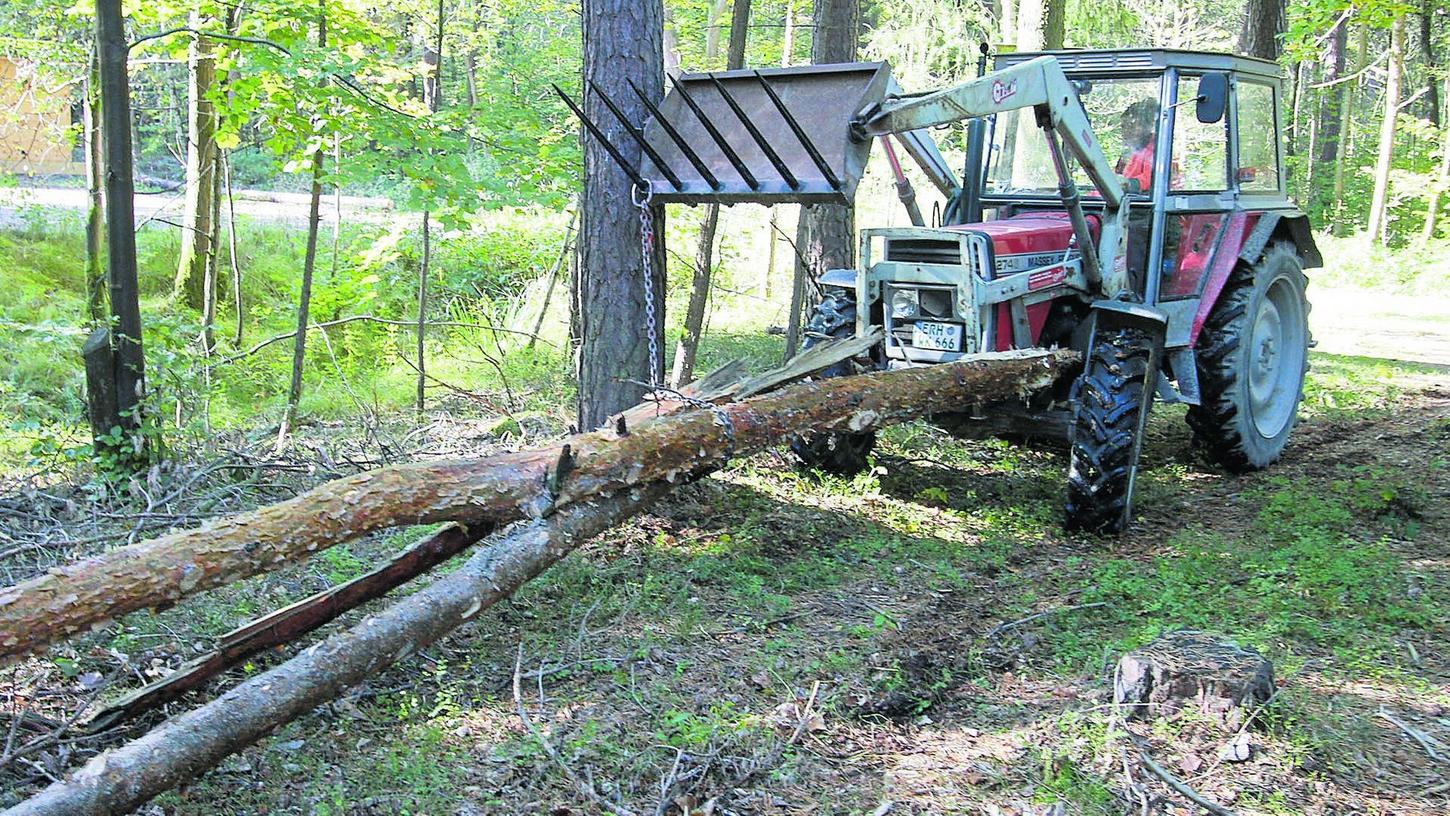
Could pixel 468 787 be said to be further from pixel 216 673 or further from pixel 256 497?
pixel 256 497

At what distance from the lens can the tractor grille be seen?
5895mm

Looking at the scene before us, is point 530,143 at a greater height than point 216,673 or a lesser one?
greater

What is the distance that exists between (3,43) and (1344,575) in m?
13.0

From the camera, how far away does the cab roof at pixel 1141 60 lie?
6.33m

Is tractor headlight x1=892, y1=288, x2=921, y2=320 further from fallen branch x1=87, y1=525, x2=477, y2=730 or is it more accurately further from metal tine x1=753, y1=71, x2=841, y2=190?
fallen branch x1=87, y1=525, x2=477, y2=730

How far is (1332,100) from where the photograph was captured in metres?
26.0

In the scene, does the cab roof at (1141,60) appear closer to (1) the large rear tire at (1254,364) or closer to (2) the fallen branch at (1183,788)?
(1) the large rear tire at (1254,364)

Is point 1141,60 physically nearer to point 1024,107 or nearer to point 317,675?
point 1024,107

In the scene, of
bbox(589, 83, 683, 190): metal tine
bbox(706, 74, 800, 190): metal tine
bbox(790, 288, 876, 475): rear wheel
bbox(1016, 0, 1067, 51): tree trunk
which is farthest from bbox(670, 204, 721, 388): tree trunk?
bbox(1016, 0, 1067, 51): tree trunk

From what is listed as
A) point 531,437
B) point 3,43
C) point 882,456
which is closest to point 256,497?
point 531,437

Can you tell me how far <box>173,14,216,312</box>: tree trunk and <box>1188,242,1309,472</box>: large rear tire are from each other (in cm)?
923

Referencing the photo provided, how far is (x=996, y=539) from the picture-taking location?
6137mm

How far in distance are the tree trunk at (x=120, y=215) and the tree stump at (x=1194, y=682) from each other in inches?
210

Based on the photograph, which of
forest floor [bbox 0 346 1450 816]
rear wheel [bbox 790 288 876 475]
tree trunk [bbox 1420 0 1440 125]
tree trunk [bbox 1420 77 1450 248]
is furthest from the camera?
tree trunk [bbox 1420 0 1440 125]
